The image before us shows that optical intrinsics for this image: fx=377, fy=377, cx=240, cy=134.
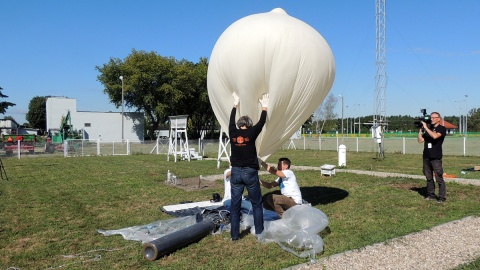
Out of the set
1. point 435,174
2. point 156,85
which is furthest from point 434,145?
point 156,85

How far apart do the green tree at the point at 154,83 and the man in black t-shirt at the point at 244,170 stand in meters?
40.2

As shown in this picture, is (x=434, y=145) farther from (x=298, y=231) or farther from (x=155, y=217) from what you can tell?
(x=155, y=217)

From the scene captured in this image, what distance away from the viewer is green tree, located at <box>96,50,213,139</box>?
4531 centimetres

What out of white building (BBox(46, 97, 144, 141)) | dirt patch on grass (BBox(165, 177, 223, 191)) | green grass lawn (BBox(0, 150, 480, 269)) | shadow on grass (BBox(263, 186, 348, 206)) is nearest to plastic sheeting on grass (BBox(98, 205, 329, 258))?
green grass lawn (BBox(0, 150, 480, 269))

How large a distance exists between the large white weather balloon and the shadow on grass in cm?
286

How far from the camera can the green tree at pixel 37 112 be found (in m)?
93.5

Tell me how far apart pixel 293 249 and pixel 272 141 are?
215cm

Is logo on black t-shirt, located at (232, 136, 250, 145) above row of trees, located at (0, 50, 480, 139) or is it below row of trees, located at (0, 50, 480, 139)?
below

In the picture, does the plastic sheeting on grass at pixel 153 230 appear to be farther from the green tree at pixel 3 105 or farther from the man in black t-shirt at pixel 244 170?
the green tree at pixel 3 105

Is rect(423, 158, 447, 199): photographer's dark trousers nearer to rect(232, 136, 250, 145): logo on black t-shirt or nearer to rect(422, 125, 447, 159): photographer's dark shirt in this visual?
rect(422, 125, 447, 159): photographer's dark shirt

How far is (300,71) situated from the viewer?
6.15 m

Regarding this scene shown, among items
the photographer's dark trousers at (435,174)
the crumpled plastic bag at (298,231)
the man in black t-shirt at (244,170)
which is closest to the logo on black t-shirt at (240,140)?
the man in black t-shirt at (244,170)

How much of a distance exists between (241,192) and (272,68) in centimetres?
204

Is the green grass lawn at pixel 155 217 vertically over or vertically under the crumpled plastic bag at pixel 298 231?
under
